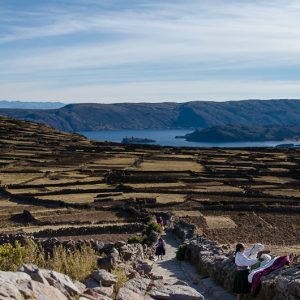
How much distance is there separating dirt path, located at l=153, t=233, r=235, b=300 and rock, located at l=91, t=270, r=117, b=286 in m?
3.63

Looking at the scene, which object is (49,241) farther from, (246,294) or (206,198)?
(206,198)

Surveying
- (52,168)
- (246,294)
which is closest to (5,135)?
(52,168)

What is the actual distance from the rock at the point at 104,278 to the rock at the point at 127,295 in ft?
1.97

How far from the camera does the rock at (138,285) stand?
12.3 metres

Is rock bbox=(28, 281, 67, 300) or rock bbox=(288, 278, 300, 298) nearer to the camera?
rock bbox=(28, 281, 67, 300)

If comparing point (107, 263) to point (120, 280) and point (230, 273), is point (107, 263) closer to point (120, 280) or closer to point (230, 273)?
point (120, 280)

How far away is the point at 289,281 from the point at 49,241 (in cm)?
1620

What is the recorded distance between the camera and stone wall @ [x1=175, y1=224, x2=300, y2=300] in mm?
11633

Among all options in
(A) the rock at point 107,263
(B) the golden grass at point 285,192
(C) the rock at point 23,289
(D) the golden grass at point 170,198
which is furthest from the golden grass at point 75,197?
(C) the rock at point 23,289

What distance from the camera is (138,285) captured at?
1265cm

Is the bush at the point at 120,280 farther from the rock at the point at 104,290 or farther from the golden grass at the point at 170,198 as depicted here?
the golden grass at the point at 170,198

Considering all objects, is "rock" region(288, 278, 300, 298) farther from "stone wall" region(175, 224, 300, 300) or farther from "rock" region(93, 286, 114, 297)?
"rock" region(93, 286, 114, 297)

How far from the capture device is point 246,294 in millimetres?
13609

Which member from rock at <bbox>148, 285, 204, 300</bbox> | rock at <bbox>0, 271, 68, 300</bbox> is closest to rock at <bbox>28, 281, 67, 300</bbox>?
rock at <bbox>0, 271, 68, 300</bbox>
